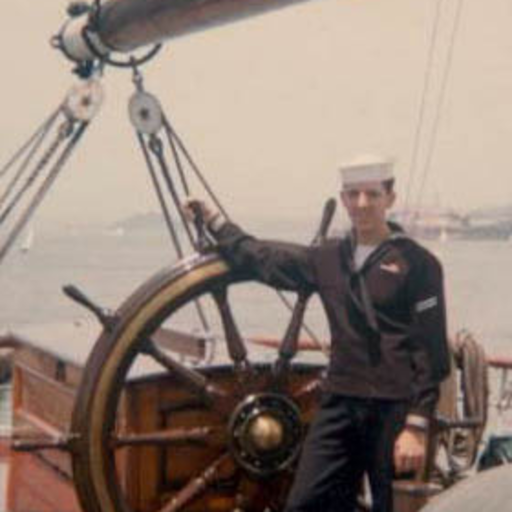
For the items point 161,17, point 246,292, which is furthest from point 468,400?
point 246,292

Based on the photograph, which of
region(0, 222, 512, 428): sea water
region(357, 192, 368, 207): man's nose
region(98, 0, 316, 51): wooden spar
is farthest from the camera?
region(0, 222, 512, 428): sea water

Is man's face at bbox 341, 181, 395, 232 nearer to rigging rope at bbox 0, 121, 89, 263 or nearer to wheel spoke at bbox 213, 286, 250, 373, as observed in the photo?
wheel spoke at bbox 213, 286, 250, 373

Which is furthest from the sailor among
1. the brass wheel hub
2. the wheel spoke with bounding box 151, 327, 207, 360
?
the wheel spoke with bounding box 151, 327, 207, 360

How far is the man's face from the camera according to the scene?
340 cm

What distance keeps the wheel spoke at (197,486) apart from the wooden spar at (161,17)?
133 centimetres

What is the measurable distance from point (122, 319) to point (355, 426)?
73 cm

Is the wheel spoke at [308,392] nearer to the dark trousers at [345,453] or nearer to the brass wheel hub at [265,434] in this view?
the brass wheel hub at [265,434]

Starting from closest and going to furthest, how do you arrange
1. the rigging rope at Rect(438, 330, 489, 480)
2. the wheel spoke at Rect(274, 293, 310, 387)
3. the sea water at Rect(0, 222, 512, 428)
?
the wheel spoke at Rect(274, 293, 310, 387) → the rigging rope at Rect(438, 330, 489, 480) → the sea water at Rect(0, 222, 512, 428)

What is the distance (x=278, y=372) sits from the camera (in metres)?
3.78

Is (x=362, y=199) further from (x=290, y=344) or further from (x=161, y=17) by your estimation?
(x=161, y=17)

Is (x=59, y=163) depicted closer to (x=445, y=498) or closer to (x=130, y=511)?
(x=130, y=511)

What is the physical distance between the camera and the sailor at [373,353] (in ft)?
11.2

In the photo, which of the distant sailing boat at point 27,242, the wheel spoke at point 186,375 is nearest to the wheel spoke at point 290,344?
the wheel spoke at point 186,375

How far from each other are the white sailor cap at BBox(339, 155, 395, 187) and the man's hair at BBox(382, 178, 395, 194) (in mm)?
10
